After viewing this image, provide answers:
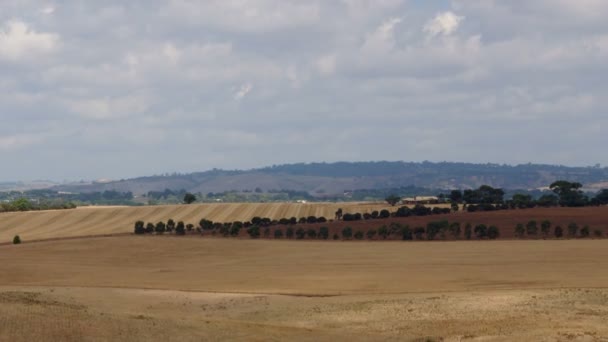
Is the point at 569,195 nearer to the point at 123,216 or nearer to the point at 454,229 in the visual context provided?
the point at 454,229

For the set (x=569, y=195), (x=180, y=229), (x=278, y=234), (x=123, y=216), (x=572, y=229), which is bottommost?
(x=278, y=234)

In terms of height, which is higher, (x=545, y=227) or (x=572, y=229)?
(x=545, y=227)

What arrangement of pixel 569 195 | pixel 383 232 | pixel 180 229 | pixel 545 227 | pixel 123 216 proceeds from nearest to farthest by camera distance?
pixel 545 227 < pixel 383 232 < pixel 180 229 < pixel 569 195 < pixel 123 216

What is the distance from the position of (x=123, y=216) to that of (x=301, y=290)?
8369 centimetres

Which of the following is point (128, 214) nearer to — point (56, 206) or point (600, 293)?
point (56, 206)

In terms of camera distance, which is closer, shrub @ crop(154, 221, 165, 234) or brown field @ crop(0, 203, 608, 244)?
brown field @ crop(0, 203, 608, 244)

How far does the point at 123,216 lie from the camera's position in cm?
13700

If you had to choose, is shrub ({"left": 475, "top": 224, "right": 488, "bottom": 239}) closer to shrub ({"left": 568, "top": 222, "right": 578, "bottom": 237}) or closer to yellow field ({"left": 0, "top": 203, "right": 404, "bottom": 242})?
shrub ({"left": 568, "top": 222, "right": 578, "bottom": 237})

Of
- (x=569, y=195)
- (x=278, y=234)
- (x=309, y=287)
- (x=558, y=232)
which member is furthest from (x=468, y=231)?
(x=309, y=287)

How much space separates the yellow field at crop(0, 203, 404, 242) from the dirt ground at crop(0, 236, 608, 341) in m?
17.7

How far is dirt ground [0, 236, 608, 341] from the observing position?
37.8 metres

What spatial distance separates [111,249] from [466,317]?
59.1m

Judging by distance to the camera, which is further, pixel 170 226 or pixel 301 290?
pixel 170 226

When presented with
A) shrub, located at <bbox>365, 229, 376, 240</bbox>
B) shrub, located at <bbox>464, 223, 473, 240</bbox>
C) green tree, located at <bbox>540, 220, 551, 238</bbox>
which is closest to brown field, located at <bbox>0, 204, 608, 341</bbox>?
green tree, located at <bbox>540, 220, 551, 238</bbox>
